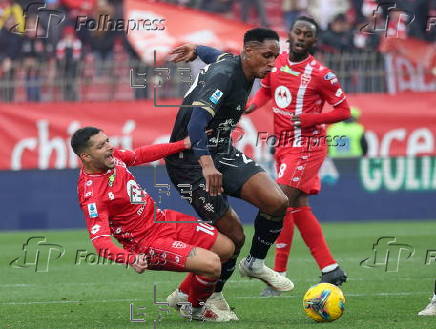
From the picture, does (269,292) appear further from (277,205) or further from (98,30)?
(98,30)

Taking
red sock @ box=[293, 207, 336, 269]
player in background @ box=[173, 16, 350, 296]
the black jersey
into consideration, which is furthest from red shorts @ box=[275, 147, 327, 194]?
the black jersey

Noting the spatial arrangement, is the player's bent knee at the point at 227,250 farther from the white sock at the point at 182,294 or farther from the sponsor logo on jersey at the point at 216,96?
the sponsor logo on jersey at the point at 216,96

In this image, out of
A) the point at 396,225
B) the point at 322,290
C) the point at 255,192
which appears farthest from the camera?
the point at 396,225

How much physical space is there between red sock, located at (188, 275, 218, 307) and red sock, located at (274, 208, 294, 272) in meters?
1.91

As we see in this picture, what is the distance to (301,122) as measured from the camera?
9.67 metres

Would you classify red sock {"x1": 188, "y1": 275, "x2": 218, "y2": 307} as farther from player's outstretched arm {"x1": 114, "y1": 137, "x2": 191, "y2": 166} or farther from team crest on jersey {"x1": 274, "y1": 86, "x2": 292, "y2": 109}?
team crest on jersey {"x1": 274, "y1": 86, "x2": 292, "y2": 109}

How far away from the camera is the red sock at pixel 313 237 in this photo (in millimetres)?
9391

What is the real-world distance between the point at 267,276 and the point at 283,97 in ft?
6.94

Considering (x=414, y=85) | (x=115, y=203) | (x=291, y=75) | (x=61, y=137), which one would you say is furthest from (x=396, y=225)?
(x=115, y=203)

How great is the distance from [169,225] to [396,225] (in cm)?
960

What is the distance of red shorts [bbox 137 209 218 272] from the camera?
24.7ft

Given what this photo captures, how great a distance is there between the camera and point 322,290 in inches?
291

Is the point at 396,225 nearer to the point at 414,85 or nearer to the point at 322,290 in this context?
the point at 414,85

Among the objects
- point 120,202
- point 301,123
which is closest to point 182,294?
point 120,202
